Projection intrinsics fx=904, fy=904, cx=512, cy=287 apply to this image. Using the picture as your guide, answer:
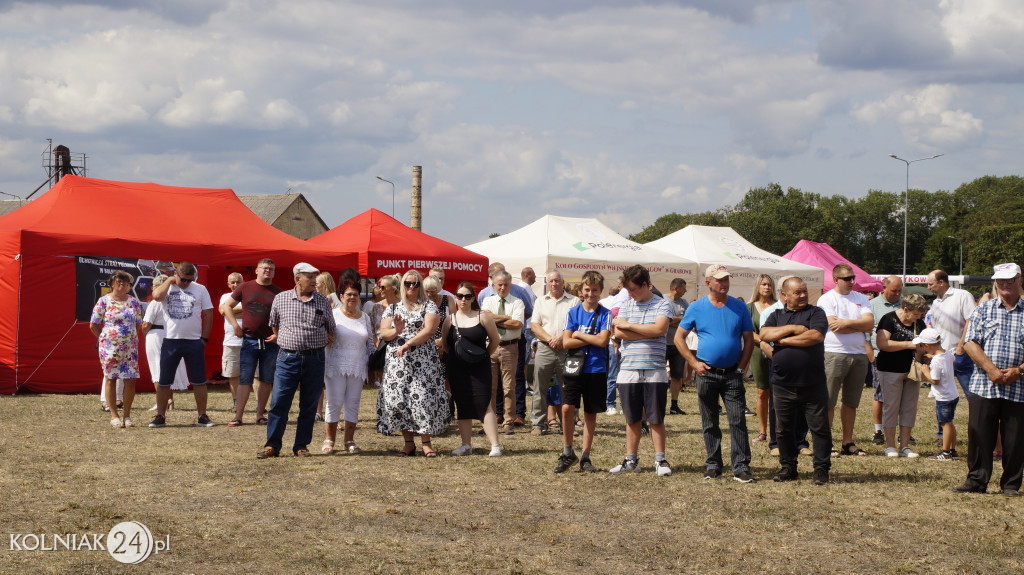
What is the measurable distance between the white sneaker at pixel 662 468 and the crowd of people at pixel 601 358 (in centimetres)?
4

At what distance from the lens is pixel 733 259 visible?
2427cm

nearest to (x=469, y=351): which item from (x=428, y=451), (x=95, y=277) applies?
(x=428, y=451)

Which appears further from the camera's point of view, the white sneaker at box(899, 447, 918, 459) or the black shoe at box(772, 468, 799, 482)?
the white sneaker at box(899, 447, 918, 459)

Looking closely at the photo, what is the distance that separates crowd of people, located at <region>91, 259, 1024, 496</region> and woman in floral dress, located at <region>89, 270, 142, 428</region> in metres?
0.02

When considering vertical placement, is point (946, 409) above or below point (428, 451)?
above

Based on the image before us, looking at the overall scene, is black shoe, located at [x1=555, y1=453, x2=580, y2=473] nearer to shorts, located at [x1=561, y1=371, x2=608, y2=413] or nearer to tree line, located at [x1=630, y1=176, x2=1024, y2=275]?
shorts, located at [x1=561, y1=371, x2=608, y2=413]

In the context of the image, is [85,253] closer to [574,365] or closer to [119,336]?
[119,336]

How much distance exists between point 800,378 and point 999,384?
1.40 m

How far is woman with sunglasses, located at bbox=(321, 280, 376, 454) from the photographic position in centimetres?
830

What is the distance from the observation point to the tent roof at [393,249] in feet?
53.3

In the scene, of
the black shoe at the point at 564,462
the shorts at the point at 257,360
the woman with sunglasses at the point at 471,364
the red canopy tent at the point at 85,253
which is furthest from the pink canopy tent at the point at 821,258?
the black shoe at the point at 564,462

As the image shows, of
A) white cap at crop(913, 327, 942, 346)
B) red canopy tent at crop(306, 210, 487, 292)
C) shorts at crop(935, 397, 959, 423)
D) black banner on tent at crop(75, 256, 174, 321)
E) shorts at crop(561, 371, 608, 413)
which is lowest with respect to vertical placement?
shorts at crop(935, 397, 959, 423)

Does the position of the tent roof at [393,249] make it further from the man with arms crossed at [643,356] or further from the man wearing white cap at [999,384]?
the man wearing white cap at [999,384]

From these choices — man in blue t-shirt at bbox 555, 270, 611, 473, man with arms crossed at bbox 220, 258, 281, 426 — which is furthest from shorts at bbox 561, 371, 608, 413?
man with arms crossed at bbox 220, 258, 281, 426
